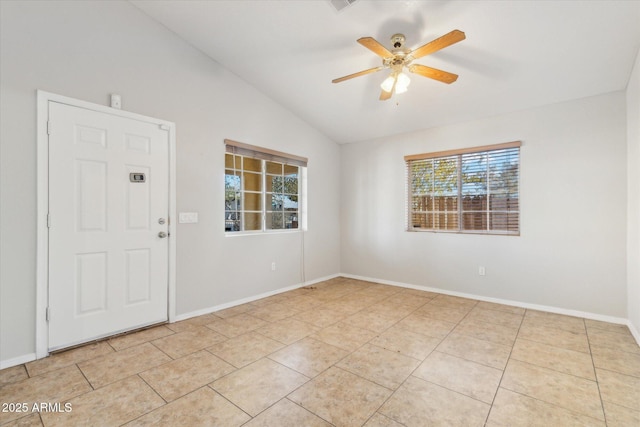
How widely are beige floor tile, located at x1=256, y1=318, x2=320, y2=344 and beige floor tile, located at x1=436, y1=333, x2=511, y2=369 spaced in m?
1.28

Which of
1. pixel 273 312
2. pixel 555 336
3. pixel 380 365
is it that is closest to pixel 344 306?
pixel 273 312

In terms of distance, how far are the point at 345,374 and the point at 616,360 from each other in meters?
2.27

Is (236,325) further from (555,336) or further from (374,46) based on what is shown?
(555,336)

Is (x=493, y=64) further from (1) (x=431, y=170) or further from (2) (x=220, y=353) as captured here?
(2) (x=220, y=353)

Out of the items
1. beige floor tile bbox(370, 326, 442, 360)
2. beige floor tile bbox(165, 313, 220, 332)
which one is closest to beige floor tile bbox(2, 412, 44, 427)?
beige floor tile bbox(165, 313, 220, 332)

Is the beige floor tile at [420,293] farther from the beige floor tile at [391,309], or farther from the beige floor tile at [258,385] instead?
the beige floor tile at [258,385]

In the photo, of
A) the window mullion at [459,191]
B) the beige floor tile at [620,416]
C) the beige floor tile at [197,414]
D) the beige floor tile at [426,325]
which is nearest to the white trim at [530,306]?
the window mullion at [459,191]

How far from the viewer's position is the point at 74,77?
8.70 ft

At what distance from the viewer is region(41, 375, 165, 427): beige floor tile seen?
5.63 feet

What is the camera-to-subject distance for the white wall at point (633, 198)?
2713 millimetres

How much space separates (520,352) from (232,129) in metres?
3.95

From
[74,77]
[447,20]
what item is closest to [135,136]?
[74,77]

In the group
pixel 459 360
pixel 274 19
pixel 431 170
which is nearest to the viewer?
pixel 459 360

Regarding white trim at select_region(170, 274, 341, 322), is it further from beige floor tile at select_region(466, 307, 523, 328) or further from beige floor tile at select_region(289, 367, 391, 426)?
beige floor tile at select_region(466, 307, 523, 328)
